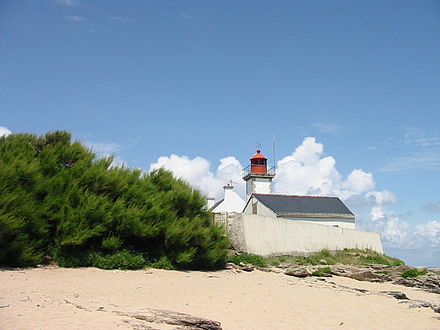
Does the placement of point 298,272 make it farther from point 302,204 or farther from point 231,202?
point 231,202

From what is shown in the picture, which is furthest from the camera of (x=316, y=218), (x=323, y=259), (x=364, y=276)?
(x=316, y=218)

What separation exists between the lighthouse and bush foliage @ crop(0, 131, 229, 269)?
22.9 metres

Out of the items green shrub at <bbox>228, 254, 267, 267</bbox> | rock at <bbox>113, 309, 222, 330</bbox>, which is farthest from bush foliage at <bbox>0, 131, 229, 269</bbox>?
rock at <bbox>113, 309, 222, 330</bbox>

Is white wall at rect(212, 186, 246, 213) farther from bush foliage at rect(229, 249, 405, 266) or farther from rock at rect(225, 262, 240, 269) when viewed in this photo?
rock at rect(225, 262, 240, 269)

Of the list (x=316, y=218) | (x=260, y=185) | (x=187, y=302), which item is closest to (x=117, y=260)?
(x=187, y=302)

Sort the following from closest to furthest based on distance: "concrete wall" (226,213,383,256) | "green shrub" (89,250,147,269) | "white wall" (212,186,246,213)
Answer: "green shrub" (89,250,147,269) < "concrete wall" (226,213,383,256) < "white wall" (212,186,246,213)

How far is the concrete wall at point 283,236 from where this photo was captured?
16.4 metres

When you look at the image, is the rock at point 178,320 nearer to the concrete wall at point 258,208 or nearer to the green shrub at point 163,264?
the green shrub at point 163,264

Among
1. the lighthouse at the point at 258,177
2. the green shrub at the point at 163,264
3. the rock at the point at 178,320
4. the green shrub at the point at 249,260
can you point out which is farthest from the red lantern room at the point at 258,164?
the rock at the point at 178,320

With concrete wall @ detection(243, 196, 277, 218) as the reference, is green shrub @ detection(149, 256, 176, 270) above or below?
below

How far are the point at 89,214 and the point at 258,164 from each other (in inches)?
1081

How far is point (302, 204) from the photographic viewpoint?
3097 cm

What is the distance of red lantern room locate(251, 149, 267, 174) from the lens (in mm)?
37656

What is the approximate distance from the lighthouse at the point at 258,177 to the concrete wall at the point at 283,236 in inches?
527
